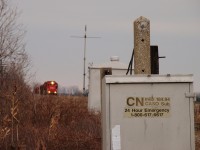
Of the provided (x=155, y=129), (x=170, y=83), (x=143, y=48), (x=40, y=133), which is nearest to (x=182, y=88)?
(x=170, y=83)

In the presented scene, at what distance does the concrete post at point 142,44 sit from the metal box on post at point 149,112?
727mm

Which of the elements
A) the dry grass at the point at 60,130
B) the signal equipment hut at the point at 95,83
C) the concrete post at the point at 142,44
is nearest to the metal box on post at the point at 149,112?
the concrete post at the point at 142,44

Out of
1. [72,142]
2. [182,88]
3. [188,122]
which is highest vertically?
[182,88]

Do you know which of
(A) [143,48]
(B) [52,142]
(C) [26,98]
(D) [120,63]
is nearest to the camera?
(A) [143,48]

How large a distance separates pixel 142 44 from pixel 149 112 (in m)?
1.07

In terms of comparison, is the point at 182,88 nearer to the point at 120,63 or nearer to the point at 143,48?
the point at 143,48

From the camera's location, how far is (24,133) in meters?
11.2

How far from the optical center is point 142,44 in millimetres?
5652

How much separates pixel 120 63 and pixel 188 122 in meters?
12.4

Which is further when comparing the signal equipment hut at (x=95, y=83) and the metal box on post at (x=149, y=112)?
the signal equipment hut at (x=95, y=83)

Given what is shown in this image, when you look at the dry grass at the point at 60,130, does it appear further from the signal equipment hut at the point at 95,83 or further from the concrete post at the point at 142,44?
the concrete post at the point at 142,44

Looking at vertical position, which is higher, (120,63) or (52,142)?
(120,63)

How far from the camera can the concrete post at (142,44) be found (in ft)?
18.5

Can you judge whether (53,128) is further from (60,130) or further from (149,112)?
(149,112)
